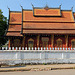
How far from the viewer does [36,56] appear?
293 inches

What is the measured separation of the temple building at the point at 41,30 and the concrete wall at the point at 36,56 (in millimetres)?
3286

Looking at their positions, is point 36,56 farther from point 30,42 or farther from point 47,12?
point 47,12

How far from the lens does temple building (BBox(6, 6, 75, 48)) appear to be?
10672 mm

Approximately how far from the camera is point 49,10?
1414 centimetres

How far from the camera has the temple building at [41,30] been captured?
1067 centimetres

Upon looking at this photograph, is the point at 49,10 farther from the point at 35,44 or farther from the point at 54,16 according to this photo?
the point at 35,44

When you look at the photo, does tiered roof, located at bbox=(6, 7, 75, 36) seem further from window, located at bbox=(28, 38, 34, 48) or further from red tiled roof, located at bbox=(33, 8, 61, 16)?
window, located at bbox=(28, 38, 34, 48)

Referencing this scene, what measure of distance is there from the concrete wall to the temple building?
10.8 feet

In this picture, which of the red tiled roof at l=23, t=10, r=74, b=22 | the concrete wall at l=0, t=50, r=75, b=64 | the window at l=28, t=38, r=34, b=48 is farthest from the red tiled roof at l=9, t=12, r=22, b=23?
the concrete wall at l=0, t=50, r=75, b=64

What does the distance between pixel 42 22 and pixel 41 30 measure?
202cm

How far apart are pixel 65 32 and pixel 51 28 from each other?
192 cm

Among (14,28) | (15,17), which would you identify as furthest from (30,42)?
(15,17)

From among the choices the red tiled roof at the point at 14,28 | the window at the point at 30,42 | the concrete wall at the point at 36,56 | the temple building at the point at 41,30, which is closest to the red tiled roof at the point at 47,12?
the temple building at the point at 41,30

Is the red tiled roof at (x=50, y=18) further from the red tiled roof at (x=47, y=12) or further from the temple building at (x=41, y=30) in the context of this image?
the red tiled roof at (x=47, y=12)
